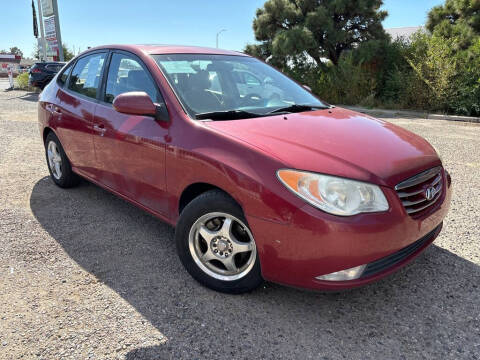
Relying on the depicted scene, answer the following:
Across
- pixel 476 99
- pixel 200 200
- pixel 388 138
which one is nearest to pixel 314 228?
pixel 200 200

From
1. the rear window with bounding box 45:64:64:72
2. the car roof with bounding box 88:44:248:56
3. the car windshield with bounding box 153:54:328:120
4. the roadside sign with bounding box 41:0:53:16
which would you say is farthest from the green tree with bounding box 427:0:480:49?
the roadside sign with bounding box 41:0:53:16

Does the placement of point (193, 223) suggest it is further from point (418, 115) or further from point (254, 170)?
point (418, 115)

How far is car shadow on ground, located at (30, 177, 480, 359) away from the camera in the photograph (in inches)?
79.7

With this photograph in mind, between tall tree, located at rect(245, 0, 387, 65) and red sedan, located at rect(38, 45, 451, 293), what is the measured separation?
1236 centimetres

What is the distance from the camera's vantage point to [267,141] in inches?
88.5

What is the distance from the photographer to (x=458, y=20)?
1452 centimetres

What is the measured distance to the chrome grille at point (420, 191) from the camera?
84.0 inches

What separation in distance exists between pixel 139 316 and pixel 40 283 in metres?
0.83

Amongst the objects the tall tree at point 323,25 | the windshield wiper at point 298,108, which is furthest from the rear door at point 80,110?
the tall tree at point 323,25

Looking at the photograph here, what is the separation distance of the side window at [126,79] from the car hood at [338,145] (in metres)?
0.72

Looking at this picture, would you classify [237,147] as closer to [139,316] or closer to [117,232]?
[139,316]

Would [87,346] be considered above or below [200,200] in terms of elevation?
below

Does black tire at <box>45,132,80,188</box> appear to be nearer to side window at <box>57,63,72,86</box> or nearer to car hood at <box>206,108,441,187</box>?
side window at <box>57,63,72,86</box>

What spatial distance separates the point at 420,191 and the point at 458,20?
1554cm
